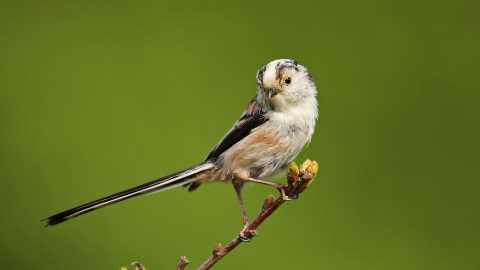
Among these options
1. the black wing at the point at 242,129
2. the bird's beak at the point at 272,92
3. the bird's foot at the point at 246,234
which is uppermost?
the bird's beak at the point at 272,92

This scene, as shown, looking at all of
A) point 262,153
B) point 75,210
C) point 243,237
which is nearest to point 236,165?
point 262,153

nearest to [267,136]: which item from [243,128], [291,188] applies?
[243,128]

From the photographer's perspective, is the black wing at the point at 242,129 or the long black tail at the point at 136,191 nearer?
the long black tail at the point at 136,191

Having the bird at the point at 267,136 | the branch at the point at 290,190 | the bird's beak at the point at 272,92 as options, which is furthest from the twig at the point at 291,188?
the bird's beak at the point at 272,92

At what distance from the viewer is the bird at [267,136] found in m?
2.05

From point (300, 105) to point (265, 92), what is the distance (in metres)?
0.16

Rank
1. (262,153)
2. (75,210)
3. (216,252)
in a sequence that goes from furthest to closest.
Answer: (262,153) → (75,210) → (216,252)

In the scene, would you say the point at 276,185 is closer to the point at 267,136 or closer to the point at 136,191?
the point at 267,136

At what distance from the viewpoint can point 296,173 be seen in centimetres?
158

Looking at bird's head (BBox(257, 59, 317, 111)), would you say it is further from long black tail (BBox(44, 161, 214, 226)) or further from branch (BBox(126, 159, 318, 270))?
branch (BBox(126, 159, 318, 270))

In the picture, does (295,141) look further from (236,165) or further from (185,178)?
(185,178)

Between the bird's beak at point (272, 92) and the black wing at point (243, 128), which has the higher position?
the bird's beak at point (272, 92)

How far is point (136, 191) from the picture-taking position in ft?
5.93

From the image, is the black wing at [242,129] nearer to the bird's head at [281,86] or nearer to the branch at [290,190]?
the bird's head at [281,86]
